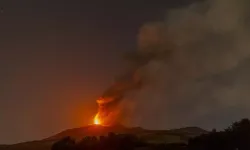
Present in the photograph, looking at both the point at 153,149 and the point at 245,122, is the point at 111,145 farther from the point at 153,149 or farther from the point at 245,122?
the point at 245,122

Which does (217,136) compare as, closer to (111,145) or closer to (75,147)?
(111,145)

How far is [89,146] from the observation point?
161375 mm

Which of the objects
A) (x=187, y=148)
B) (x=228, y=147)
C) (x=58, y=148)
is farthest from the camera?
(x=58, y=148)

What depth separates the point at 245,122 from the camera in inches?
6299

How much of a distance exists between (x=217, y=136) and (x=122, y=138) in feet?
121

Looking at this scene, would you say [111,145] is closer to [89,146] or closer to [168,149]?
[89,146]

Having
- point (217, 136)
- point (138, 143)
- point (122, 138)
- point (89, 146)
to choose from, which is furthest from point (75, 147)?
point (217, 136)

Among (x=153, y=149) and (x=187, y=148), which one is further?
(x=153, y=149)

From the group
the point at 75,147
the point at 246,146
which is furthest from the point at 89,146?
the point at 246,146

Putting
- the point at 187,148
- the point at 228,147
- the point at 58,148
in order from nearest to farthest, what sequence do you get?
1. the point at 228,147
2. the point at 187,148
3. the point at 58,148

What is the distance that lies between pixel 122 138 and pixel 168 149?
61.0 feet

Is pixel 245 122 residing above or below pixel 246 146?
above

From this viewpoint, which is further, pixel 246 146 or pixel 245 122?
pixel 245 122

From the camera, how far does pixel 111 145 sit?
15850cm
